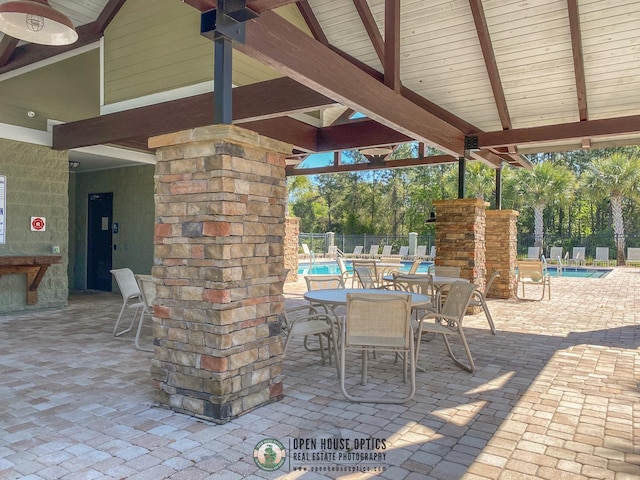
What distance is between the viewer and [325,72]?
12.8 feet

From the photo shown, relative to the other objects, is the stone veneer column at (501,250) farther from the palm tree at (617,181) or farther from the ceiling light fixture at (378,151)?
the palm tree at (617,181)

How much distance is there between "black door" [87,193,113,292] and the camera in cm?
970

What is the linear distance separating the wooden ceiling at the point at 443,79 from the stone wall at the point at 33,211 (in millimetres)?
528

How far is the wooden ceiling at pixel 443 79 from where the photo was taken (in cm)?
494

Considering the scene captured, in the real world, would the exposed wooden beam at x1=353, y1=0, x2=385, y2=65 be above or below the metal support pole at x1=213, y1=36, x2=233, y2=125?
above

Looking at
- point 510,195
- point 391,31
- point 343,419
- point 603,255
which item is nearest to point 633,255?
point 603,255

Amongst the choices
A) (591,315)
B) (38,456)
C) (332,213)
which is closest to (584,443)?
(38,456)

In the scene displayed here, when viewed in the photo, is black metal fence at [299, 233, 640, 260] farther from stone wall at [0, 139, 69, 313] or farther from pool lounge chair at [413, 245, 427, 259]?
stone wall at [0, 139, 69, 313]

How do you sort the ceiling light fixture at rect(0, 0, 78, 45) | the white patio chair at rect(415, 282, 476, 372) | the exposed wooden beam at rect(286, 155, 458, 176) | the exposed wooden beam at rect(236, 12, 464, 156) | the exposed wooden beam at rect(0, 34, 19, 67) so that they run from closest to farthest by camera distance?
the exposed wooden beam at rect(236, 12, 464, 156) → the ceiling light fixture at rect(0, 0, 78, 45) → the white patio chair at rect(415, 282, 476, 372) → the exposed wooden beam at rect(0, 34, 19, 67) → the exposed wooden beam at rect(286, 155, 458, 176)

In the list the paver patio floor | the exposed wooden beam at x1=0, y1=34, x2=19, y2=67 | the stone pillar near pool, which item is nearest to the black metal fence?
the stone pillar near pool

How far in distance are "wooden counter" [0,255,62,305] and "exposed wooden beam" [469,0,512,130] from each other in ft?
21.9

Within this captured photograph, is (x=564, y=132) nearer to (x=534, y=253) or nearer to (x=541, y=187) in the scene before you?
(x=534, y=253)

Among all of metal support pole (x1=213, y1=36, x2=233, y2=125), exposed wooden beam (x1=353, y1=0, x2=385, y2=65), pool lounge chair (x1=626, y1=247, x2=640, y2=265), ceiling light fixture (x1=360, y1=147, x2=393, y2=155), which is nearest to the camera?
metal support pole (x1=213, y1=36, x2=233, y2=125)

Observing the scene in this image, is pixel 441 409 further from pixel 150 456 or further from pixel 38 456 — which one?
pixel 38 456
